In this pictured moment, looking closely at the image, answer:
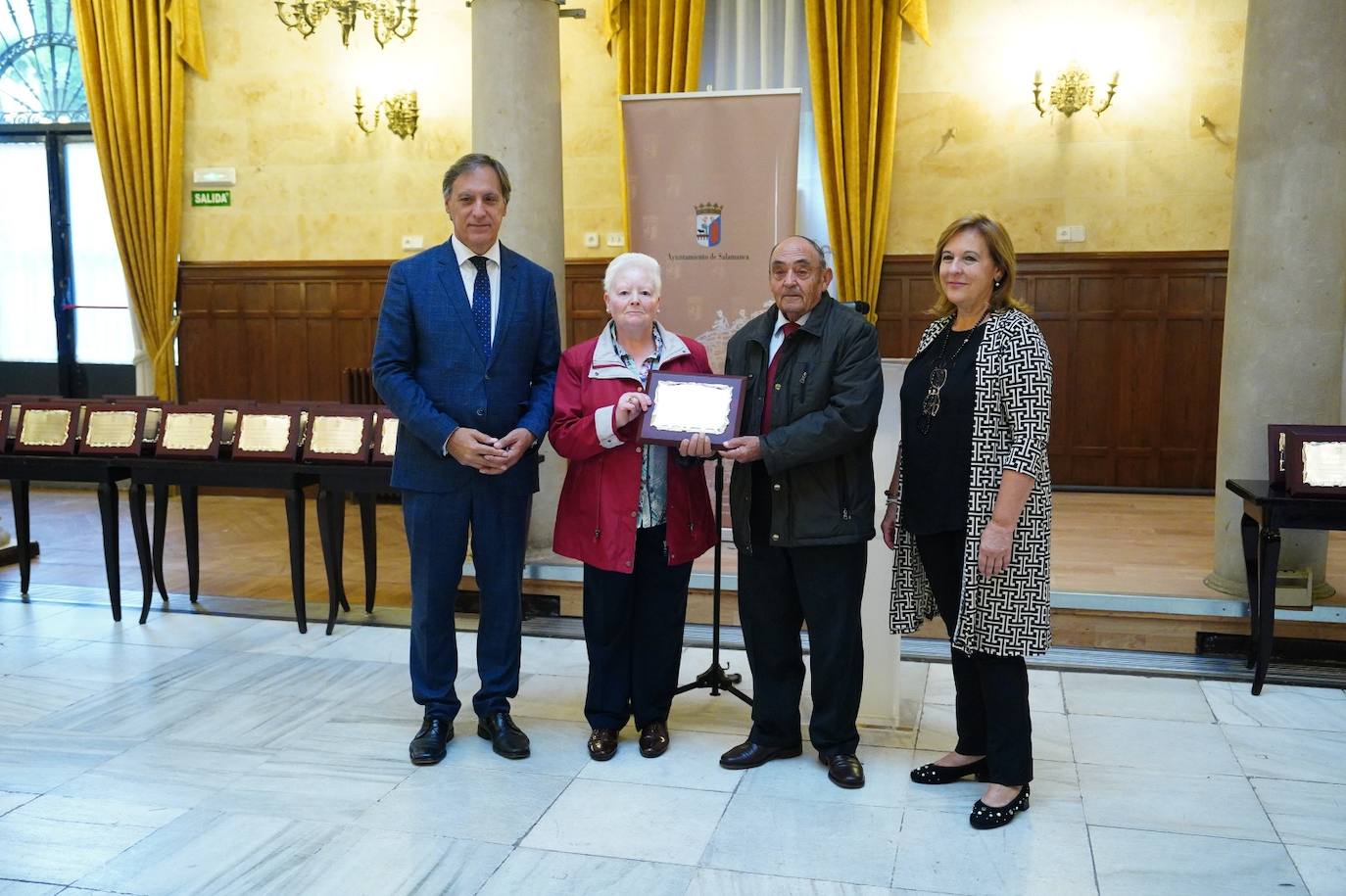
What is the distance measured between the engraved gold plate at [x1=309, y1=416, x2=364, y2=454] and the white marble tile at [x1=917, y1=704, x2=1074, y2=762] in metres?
2.77

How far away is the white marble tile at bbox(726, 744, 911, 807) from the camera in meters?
3.35

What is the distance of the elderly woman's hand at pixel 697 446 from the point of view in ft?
10.6

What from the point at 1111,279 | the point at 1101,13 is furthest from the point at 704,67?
the point at 1111,279

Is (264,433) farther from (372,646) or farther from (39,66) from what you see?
(39,66)

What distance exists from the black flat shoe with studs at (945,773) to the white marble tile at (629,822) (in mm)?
618

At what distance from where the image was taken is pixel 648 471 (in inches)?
139

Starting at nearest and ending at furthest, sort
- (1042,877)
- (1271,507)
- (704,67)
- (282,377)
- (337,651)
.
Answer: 1. (1042,877)
2. (1271,507)
3. (337,651)
4. (704,67)
5. (282,377)

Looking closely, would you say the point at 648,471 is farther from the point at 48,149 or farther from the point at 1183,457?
the point at 48,149

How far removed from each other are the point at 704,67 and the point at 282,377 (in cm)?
439

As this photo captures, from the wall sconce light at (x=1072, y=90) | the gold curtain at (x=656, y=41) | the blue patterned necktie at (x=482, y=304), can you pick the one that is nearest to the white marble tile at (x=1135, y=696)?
the blue patterned necktie at (x=482, y=304)

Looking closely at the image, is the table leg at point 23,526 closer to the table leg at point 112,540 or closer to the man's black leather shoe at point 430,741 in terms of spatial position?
the table leg at point 112,540

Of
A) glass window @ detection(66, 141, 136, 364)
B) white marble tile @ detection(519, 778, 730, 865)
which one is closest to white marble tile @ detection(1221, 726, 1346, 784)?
white marble tile @ detection(519, 778, 730, 865)

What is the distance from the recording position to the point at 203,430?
532 cm

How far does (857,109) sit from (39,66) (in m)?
7.03
